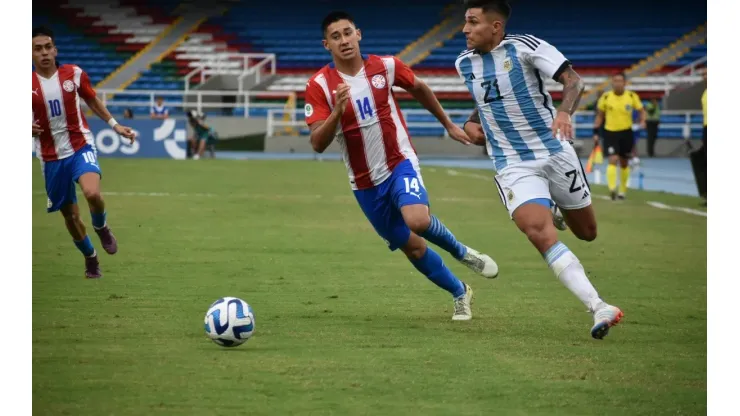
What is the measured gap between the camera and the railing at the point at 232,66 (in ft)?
121

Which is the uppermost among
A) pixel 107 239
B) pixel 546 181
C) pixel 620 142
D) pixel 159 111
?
pixel 546 181

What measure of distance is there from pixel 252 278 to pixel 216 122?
24.2m

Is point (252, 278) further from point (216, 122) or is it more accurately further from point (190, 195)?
point (216, 122)

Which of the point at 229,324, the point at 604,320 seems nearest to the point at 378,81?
the point at 229,324

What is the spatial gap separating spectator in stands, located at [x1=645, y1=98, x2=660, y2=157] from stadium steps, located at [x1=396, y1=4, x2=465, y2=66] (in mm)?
8454

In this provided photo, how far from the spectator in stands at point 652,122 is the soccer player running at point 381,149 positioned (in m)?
25.5

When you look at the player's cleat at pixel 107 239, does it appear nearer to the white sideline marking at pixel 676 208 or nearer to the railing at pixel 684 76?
the white sideline marking at pixel 676 208

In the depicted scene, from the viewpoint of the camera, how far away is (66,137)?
31.8ft

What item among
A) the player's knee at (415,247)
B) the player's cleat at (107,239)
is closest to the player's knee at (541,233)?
the player's knee at (415,247)

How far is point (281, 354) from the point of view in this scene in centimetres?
636

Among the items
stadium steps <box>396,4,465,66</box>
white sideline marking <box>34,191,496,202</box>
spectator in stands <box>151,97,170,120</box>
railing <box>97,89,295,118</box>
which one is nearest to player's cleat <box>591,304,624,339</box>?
white sideline marking <box>34,191,496,202</box>

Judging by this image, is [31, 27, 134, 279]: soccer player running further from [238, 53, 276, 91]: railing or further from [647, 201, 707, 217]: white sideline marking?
[238, 53, 276, 91]: railing

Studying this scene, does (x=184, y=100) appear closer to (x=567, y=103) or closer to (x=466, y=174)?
(x=466, y=174)

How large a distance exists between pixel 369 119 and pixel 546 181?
4.19 ft
